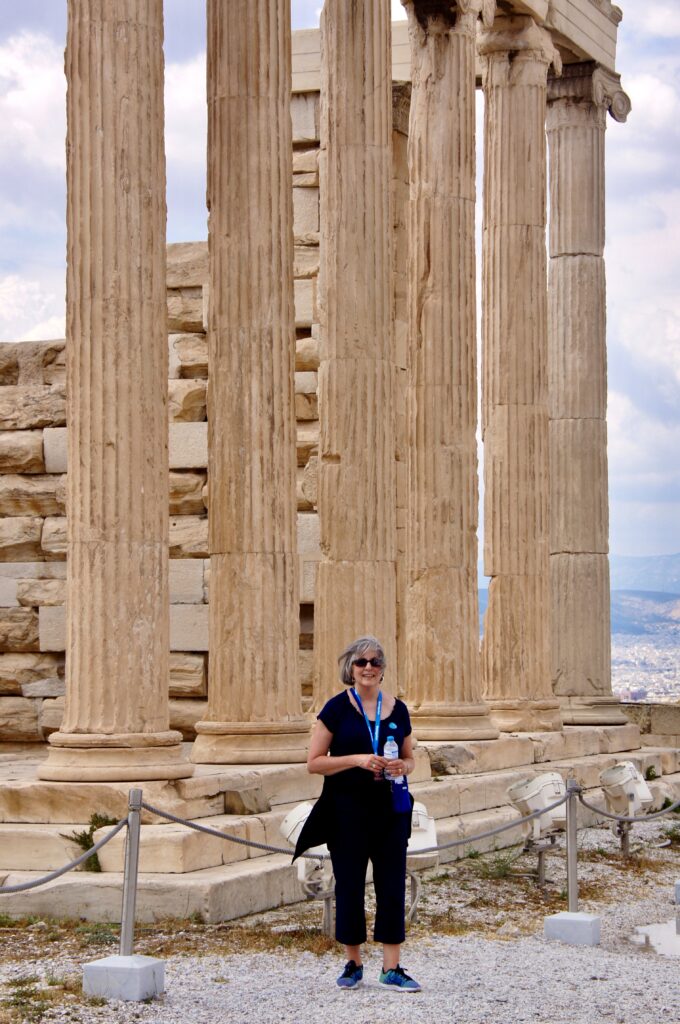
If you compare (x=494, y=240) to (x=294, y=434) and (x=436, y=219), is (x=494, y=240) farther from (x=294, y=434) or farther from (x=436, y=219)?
(x=294, y=434)

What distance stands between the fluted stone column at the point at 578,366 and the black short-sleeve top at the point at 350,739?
54.7 feet

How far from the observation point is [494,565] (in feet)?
86.6

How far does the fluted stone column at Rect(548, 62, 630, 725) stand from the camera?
29.5 metres

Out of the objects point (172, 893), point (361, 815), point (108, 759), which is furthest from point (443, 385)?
point (361, 815)

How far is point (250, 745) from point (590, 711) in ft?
37.2

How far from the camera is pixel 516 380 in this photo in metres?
26.7

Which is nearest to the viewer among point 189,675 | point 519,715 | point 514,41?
point 189,675

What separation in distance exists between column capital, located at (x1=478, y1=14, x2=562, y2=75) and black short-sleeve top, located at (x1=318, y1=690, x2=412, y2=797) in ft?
53.5

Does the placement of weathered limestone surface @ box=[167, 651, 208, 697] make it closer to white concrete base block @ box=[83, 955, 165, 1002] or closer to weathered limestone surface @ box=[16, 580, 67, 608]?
weathered limestone surface @ box=[16, 580, 67, 608]

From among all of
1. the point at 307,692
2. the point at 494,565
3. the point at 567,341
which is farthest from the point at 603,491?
the point at 307,692

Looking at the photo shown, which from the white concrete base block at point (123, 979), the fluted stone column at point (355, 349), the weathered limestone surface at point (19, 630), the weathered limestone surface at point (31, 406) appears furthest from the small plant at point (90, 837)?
the weathered limestone surface at point (31, 406)

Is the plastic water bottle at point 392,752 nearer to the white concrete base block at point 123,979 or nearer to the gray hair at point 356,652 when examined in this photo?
the gray hair at point 356,652

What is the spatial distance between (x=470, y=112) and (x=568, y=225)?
570cm

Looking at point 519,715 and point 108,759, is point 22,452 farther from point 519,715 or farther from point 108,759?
point 108,759
